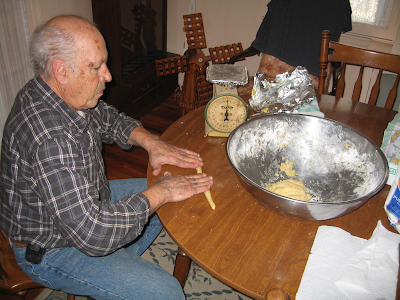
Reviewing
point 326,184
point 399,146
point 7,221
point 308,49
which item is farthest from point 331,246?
point 308,49

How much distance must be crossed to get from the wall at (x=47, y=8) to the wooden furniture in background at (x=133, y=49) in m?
0.15

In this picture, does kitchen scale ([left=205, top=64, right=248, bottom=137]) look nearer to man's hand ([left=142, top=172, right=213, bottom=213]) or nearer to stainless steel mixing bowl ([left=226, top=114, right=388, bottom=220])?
stainless steel mixing bowl ([left=226, top=114, right=388, bottom=220])

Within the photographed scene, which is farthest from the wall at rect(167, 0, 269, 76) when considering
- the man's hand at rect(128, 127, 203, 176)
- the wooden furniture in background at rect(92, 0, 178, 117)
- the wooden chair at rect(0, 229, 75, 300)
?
the wooden chair at rect(0, 229, 75, 300)

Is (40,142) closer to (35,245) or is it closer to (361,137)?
(35,245)

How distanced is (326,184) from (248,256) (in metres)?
0.58

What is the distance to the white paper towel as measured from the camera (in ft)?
2.59

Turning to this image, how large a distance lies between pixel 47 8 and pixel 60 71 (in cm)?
196

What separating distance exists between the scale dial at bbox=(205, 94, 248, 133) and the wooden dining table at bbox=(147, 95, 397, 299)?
171mm

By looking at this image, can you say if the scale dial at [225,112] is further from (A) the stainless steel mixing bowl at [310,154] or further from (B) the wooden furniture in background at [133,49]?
(B) the wooden furniture in background at [133,49]

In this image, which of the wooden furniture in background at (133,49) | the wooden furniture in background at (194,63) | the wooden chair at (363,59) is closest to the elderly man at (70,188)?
the wooden chair at (363,59)

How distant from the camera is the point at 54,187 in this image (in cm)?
95

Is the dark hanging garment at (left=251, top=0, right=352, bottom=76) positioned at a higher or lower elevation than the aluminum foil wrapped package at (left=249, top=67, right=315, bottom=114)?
higher

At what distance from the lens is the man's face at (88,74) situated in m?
1.05

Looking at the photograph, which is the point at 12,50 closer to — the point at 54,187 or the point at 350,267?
the point at 54,187
